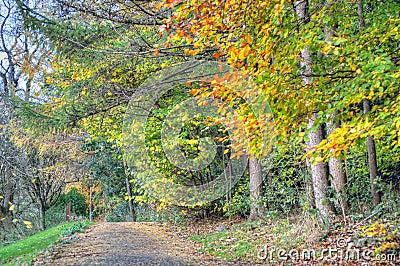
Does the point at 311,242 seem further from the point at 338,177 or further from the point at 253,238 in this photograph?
the point at 253,238

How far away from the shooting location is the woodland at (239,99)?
488 centimetres

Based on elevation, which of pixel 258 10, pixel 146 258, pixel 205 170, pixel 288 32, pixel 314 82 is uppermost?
pixel 258 10

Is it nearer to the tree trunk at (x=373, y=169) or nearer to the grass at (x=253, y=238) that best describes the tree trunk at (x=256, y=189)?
the grass at (x=253, y=238)

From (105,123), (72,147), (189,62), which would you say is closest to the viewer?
(189,62)

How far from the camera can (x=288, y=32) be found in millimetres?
4926

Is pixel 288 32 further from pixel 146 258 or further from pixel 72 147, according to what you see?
pixel 72 147

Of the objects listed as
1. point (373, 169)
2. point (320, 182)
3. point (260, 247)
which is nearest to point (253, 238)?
point (260, 247)

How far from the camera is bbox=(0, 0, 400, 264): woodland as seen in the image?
16.0 feet

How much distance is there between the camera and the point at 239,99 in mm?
5641

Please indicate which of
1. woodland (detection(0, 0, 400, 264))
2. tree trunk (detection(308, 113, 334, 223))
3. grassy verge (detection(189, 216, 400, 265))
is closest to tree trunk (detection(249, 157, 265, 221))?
woodland (detection(0, 0, 400, 264))

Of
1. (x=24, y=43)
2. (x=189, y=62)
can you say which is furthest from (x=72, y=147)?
(x=189, y=62)

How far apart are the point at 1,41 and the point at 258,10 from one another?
48.0 ft

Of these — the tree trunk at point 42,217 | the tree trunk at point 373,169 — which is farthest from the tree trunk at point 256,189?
the tree trunk at point 42,217

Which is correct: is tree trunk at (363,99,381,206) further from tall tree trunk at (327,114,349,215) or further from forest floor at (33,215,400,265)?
tall tree trunk at (327,114,349,215)
